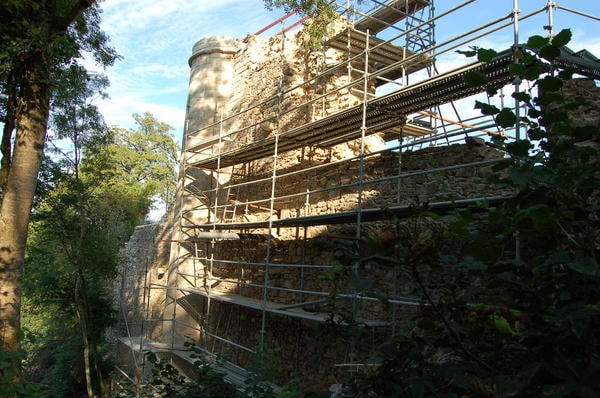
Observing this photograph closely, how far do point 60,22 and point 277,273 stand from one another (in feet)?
16.3

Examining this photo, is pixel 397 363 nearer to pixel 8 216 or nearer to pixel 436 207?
pixel 436 207

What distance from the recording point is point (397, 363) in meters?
1.54

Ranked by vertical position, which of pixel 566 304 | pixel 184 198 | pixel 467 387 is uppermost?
A: pixel 184 198

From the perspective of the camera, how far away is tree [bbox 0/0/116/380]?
5.51 meters

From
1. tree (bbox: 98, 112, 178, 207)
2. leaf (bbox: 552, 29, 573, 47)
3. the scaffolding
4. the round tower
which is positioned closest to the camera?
leaf (bbox: 552, 29, 573, 47)

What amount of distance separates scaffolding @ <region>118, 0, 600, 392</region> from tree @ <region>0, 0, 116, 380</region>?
294cm

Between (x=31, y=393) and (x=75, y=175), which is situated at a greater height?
(x=75, y=175)

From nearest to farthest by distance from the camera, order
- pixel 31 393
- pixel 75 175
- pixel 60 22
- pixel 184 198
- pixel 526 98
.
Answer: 1. pixel 526 98
2. pixel 31 393
3. pixel 60 22
4. pixel 75 175
5. pixel 184 198

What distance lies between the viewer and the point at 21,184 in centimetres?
582

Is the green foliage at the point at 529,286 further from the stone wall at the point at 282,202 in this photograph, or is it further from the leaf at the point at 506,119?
the stone wall at the point at 282,202

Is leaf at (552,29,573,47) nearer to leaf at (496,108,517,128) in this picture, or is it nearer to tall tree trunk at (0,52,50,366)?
leaf at (496,108,517,128)

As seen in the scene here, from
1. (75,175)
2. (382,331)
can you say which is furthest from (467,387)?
(75,175)

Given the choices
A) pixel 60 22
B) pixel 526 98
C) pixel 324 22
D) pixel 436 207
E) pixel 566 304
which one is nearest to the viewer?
pixel 566 304

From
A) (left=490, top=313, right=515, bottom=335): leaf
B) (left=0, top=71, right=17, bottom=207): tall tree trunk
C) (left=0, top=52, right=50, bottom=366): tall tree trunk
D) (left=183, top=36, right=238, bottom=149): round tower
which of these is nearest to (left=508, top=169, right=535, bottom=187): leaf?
(left=490, top=313, right=515, bottom=335): leaf
